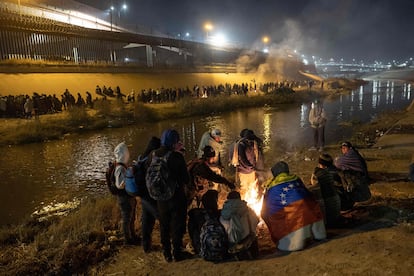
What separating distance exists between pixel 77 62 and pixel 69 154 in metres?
19.1

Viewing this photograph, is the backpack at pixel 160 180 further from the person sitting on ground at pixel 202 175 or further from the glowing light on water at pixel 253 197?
the glowing light on water at pixel 253 197

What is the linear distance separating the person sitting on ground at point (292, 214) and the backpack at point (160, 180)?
1380mm

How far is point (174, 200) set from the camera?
4691 millimetres

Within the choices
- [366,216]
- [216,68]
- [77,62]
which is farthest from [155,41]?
[366,216]

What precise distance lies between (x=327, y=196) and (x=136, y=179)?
2.80m

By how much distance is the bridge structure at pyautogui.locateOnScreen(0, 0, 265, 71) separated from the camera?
29.4 metres

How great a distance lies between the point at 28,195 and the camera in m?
10.8

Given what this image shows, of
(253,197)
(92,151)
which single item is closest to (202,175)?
(253,197)

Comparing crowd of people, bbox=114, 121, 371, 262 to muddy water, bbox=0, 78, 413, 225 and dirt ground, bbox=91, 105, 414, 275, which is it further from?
muddy water, bbox=0, 78, 413, 225

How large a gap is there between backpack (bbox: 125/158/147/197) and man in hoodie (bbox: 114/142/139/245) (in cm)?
22

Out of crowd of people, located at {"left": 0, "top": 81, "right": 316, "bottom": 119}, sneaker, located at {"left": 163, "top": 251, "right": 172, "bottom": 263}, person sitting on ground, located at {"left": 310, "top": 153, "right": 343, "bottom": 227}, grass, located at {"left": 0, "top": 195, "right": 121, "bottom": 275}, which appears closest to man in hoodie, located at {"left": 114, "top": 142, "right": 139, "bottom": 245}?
grass, located at {"left": 0, "top": 195, "right": 121, "bottom": 275}

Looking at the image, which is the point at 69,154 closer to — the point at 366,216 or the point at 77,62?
the point at 366,216

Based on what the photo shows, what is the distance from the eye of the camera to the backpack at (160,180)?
4547 millimetres

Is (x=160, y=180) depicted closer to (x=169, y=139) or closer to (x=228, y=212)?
(x=169, y=139)
